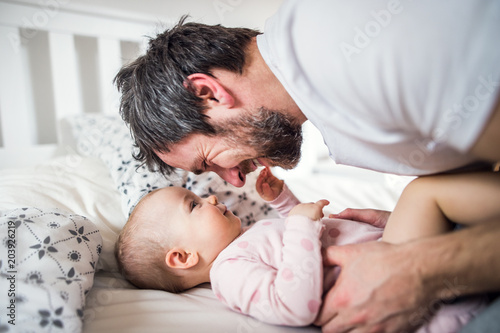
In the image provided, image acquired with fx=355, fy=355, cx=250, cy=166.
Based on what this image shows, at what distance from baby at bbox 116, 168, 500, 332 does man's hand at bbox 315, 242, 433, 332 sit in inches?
1.7

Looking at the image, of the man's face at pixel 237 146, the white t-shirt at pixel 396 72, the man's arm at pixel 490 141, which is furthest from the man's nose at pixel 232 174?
the man's arm at pixel 490 141

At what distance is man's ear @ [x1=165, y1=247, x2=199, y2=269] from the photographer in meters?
0.91

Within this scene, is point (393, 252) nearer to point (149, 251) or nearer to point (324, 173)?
point (149, 251)

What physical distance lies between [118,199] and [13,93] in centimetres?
97

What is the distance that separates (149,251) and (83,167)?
65cm

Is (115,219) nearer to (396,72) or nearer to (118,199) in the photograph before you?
(118,199)

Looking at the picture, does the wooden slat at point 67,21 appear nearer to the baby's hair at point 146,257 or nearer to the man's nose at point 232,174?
the man's nose at point 232,174

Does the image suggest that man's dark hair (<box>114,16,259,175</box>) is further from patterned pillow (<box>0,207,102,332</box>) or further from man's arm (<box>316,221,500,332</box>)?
man's arm (<box>316,221,500,332</box>)

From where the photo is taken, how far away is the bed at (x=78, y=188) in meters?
0.69

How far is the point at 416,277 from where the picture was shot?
60cm

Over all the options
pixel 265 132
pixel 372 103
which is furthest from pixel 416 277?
pixel 265 132

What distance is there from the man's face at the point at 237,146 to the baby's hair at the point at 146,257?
0.20 metres

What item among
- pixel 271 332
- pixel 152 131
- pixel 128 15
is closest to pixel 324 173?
pixel 128 15

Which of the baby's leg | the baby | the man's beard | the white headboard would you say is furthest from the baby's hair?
the white headboard
